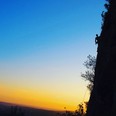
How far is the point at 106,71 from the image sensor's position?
31422 mm

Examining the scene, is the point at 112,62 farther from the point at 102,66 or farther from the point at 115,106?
the point at 115,106

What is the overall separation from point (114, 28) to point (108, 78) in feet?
14.8

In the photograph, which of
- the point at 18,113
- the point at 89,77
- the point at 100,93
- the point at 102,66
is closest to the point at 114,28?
the point at 102,66

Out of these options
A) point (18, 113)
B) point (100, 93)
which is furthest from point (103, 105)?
point (18, 113)

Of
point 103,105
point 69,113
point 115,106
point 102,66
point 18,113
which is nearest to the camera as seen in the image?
point 115,106

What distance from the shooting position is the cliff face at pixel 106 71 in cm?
3028

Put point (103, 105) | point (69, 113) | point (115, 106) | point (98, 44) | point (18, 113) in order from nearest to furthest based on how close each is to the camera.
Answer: point (115, 106)
point (103, 105)
point (98, 44)
point (69, 113)
point (18, 113)

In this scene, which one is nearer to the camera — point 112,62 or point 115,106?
point 115,106

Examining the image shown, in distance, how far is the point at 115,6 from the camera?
33.5m

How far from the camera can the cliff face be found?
3028cm

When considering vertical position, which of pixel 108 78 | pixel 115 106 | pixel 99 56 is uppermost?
pixel 99 56

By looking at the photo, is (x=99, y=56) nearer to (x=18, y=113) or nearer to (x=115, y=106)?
(x=115, y=106)

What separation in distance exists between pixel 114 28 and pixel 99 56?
3.69 metres

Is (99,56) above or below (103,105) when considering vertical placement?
above
